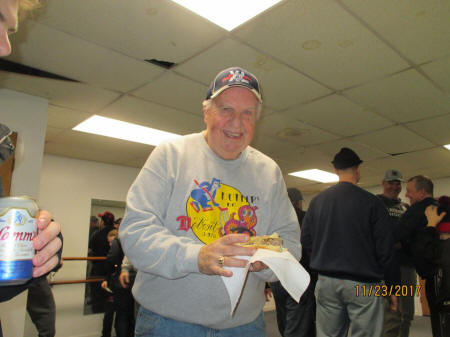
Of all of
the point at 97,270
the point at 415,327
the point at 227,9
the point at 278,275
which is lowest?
Answer: the point at 415,327

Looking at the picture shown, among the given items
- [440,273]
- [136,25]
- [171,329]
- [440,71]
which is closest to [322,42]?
[440,71]

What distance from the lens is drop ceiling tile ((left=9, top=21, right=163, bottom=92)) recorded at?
2391 millimetres

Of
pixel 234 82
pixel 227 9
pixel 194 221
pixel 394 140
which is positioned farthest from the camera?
pixel 394 140

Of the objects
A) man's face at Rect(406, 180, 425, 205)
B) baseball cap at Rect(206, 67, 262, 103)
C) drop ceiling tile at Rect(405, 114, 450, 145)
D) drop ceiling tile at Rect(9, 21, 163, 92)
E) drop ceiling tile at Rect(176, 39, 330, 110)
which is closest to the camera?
baseball cap at Rect(206, 67, 262, 103)

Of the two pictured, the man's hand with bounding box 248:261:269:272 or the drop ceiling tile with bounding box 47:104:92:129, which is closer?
the man's hand with bounding box 248:261:269:272

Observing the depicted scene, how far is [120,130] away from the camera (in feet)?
14.2

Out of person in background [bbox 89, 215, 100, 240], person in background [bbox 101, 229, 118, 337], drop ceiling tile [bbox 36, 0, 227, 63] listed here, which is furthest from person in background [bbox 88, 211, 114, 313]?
drop ceiling tile [bbox 36, 0, 227, 63]

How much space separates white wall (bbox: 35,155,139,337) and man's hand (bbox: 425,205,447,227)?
15.5 ft

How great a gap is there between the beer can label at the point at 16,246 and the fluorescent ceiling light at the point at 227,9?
5.76 ft

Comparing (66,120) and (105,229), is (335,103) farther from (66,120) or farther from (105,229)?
(105,229)

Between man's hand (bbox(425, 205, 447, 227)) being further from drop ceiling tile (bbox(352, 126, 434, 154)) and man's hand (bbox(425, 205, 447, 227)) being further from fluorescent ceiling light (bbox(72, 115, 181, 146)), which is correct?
fluorescent ceiling light (bbox(72, 115, 181, 146))

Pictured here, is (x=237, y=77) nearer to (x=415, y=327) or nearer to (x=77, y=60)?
(x=77, y=60)

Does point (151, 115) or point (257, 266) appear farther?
point (151, 115)

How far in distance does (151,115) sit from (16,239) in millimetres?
3267
